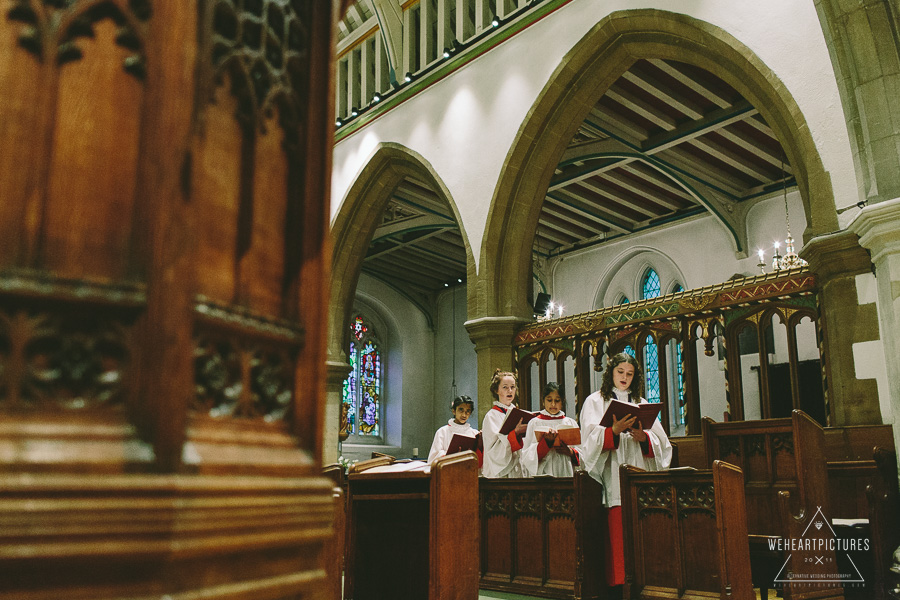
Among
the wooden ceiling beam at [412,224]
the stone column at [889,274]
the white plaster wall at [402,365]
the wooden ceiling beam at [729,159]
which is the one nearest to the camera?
the stone column at [889,274]

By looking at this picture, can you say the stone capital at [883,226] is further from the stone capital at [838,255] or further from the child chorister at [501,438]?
the child chorister at [501,438]

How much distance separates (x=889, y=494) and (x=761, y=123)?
7936mm

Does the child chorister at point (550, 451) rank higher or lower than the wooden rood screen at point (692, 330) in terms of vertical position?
lower

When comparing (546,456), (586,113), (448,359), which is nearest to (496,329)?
(586,113)

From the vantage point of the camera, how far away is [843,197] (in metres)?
6.02

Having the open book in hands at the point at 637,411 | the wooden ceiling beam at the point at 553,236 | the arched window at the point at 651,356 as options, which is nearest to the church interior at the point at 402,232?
the arched window at the point at 651,356

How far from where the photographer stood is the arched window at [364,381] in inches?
707

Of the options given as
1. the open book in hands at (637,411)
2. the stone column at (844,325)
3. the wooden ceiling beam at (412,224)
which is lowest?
the open book in hands at (637,411)

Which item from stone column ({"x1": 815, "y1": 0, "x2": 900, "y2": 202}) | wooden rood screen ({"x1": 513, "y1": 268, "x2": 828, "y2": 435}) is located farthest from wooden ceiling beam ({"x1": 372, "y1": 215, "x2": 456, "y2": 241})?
stone column ({"x1": 815, "y1": 0, "x2": 900, "y2": 202})

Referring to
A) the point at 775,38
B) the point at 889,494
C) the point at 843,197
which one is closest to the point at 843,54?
the point at 843,197

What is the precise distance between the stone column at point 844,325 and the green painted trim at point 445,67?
4.26 metres

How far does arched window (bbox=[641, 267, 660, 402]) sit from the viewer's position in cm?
1330

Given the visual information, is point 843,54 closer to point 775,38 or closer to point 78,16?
point 775,38

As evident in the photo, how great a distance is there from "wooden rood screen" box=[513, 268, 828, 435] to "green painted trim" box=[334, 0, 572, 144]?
3.52 meters
